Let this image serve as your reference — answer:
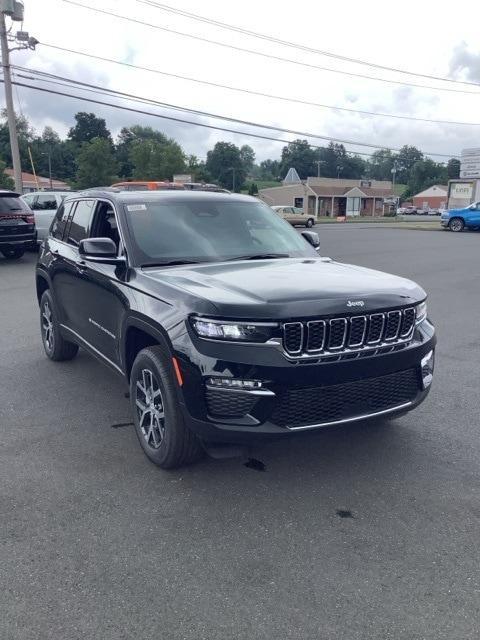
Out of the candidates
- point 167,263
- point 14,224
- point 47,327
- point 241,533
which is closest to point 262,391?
point 241,533

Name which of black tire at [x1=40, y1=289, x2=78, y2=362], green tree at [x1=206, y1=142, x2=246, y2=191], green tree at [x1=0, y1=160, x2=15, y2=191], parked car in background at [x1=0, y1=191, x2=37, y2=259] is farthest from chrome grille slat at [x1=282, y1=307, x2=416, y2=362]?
green tree at [x1=206, y1=142, x2=246, y2=191]

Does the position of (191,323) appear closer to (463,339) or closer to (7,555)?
(7,555)

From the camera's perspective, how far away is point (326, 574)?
2.82 m

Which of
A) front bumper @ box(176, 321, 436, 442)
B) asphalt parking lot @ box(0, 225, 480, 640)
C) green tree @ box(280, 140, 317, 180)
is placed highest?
green tree @ box(280, 140, 317, 180)

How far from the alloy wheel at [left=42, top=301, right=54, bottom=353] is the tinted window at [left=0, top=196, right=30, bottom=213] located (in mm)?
9115

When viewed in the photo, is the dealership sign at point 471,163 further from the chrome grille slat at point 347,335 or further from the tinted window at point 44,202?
the chrome grille slat at point 347,335

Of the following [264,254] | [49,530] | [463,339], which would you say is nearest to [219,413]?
[49,530]

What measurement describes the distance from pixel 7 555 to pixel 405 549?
2.08 m

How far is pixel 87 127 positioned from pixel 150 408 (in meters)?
124

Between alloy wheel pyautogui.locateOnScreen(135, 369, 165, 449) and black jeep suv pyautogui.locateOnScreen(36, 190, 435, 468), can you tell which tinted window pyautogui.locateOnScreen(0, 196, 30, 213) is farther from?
alloy wheel pyautogui.locateOnScreen(135, 369, 165, 449)

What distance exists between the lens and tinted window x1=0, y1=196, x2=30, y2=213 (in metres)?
14.5

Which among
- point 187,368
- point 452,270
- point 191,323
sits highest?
point 191,323

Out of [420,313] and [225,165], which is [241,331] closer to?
[420,313]

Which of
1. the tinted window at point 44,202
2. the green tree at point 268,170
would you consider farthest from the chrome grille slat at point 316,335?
the green tree at point 268,170
